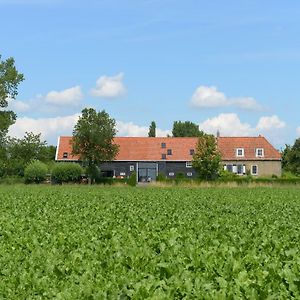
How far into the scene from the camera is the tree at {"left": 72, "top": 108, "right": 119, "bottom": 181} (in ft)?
259

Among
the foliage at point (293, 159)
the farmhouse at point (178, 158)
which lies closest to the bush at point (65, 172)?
the farmhouse at point (178, 158)

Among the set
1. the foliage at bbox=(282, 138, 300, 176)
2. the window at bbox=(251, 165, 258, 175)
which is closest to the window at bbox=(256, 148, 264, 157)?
the window at bbox=(251, 165, 258, 175)

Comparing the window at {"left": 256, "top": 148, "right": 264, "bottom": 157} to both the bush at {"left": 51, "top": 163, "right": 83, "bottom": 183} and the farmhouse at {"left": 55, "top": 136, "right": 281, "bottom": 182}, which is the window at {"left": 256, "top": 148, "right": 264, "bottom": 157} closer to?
the farmhouse at {"left": 55, "top": 136, "right": 281, "bottom": 182}

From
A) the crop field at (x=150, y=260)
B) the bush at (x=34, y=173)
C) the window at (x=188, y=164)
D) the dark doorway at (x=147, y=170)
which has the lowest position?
the crop field at (x=150, y=260)

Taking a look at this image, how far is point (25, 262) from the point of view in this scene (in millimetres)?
11594

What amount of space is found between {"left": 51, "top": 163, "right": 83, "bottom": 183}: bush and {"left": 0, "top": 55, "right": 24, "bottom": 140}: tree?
22.4 feet

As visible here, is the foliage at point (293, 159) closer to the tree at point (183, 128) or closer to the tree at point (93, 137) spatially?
the tree at point (93, 137)

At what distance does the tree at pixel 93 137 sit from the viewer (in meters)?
79.0

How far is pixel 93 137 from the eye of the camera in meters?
78.6

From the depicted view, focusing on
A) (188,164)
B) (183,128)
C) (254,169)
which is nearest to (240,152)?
(254,169)

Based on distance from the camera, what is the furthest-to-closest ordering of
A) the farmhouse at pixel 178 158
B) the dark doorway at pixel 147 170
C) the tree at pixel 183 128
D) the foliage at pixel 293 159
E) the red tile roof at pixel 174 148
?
the tree at pixel 183 128, the foliage at pixel 293 159, the dark doorway at pixel 147 170, the red tile roof at pixel 174 148, the farmhouse at pixel 178 158

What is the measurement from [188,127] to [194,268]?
149 meters

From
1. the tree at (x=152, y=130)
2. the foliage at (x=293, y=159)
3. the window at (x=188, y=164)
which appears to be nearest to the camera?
the window at (x=188, y=164)

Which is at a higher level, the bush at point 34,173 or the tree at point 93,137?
the tree at point 93,137
